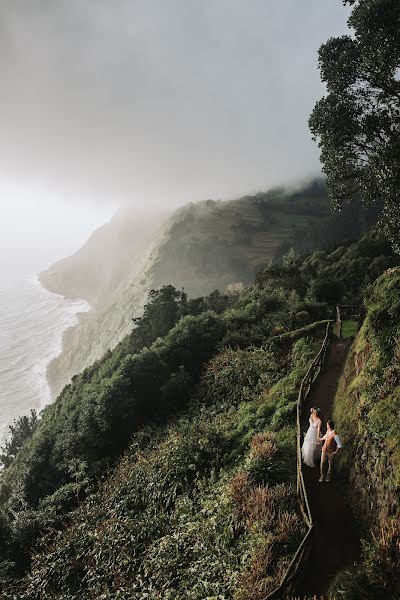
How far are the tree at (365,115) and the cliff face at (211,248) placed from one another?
84025mm

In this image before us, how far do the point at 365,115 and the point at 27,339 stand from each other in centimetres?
12482

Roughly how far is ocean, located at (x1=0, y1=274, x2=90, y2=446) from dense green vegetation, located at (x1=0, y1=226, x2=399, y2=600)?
50195 mm

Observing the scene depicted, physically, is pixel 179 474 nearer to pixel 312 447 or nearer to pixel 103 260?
pixel 312 447

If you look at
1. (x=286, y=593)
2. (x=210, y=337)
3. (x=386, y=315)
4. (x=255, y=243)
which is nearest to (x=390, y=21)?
(x=386, y=315)

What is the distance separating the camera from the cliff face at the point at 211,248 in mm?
101812

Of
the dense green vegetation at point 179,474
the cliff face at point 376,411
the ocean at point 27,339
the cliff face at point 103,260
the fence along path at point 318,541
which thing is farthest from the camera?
the cliff face at point 103,260

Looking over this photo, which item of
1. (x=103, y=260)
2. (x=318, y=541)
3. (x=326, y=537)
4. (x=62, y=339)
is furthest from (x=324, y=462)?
(x=103, y=260)

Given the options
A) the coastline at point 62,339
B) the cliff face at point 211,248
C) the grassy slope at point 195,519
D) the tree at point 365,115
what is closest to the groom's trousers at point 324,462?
the grassy slope at point 195,519

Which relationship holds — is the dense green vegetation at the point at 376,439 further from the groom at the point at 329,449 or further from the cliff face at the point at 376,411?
the groom at the point at 329,449

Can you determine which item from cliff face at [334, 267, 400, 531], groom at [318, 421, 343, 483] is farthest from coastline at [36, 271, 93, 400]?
groom at [318, 421, 343, 483]

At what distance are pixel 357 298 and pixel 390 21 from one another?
2218cm

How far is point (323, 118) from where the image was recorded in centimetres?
1435

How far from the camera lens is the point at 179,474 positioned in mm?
14094

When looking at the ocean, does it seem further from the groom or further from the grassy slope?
the groom
